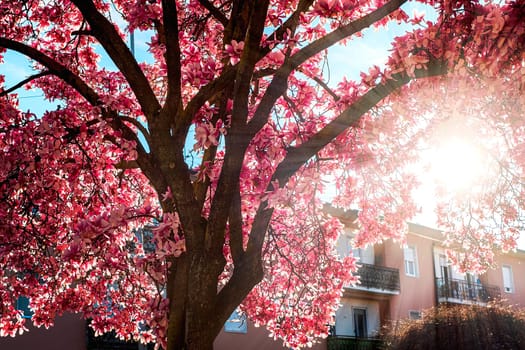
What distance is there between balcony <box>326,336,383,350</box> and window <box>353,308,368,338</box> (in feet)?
Answer: 3.08

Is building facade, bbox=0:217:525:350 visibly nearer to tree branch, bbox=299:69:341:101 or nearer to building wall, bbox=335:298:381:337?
building wall, bbox=335:298:381:337

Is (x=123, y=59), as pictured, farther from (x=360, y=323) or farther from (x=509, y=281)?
(x=509, y=281)

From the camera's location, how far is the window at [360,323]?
29.7 meters

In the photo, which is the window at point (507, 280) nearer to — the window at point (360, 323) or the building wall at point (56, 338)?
the window at point (360, 323)

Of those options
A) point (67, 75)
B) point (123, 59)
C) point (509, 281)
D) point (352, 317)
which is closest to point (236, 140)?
point (123, 59)

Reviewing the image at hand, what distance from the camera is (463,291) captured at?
35656 mm

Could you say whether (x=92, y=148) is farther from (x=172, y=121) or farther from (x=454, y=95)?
(x=454, y=95)

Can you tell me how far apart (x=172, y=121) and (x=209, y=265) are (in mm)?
1614

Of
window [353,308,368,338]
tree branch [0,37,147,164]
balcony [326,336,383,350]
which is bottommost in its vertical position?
balcony [326,336,383,350]

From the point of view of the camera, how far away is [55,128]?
23.5 feet

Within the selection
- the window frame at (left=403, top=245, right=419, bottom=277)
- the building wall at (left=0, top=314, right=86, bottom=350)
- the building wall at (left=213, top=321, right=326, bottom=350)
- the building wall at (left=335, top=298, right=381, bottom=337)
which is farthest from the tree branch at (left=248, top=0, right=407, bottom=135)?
the window frame at (left=403, top=245, right=419, bottom=277)

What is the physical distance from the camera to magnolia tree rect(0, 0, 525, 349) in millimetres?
5902

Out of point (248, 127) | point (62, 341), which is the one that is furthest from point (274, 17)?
point (62, 341)

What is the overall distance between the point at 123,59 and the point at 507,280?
37.8 metres
